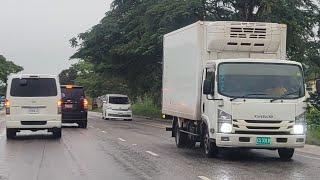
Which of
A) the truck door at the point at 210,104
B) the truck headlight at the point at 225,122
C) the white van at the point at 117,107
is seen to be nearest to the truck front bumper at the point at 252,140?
the truck headlight at the point at 225,122

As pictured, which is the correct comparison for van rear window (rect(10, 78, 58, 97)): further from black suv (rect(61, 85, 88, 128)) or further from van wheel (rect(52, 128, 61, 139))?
black suv (rect(61, 85, 88, 128))

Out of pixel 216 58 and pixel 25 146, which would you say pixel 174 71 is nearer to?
pixel 216 58

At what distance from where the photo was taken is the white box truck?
1448 centimetres

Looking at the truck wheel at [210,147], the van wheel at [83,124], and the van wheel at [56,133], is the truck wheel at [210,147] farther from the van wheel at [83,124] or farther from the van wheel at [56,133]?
the van wheel at [83,124]

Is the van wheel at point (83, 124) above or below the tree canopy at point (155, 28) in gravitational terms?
below

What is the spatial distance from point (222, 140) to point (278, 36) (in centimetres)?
341

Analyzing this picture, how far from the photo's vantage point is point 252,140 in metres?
14.5

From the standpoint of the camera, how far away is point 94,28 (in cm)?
5178

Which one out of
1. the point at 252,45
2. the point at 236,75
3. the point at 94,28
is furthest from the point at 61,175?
the point at 94,28

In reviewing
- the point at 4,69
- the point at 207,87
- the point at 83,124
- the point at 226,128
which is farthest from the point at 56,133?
the point at 4,69

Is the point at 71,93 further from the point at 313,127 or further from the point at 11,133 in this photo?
the point at 313,127

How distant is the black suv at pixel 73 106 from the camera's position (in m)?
30.8

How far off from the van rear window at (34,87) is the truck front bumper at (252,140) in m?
9.07

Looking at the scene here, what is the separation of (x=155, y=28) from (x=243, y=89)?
29.4 metres
